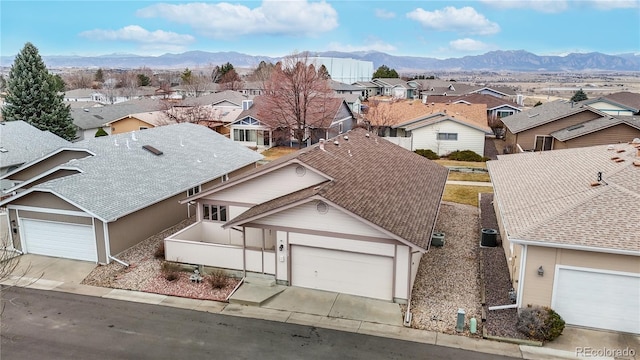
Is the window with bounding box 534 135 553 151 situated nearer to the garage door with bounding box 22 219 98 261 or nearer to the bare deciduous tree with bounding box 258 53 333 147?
the bare deciduous tree with bounding box 258 53 333 147

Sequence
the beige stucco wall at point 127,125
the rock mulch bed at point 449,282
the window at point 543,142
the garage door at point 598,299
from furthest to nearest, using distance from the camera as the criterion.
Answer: the beige stucco wall at point 127,125
the window at point 543,142
the rock mulch bed at point 449,282
the garage door at point 598,299

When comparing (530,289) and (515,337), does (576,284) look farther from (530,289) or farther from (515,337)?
(515,337)

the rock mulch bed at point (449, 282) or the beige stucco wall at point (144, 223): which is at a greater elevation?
the beige stucco wall at point (144, 223)

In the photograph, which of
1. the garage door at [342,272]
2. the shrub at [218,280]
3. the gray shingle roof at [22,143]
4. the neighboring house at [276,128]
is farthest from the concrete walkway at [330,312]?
the neighboring house at [276,128]

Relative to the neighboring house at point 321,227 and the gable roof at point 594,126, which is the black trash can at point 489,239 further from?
the gable roof at point 594,126

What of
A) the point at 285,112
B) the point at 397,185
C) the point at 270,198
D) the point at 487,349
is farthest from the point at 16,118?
the point at 487,349

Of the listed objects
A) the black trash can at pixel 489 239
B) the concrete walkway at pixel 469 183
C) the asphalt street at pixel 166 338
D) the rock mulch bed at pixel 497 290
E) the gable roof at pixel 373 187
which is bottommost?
the asphalt street at pixel 166 338

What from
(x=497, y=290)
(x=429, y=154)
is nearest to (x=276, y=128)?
(x=429, y=154)
